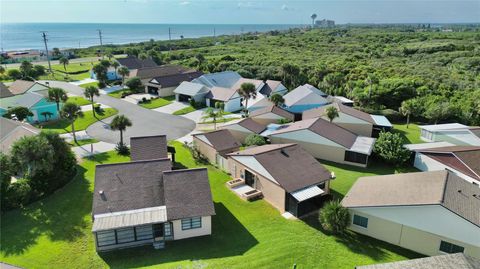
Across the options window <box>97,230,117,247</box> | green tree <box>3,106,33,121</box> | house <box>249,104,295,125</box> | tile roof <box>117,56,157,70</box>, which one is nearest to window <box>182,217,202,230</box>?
window <box>97,230,117,247</box>

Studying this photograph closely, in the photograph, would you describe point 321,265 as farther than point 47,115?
No

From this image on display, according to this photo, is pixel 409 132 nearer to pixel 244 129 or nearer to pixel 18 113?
pixel 244 129

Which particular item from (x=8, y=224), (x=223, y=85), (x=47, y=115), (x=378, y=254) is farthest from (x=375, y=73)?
(x=8, y=224)

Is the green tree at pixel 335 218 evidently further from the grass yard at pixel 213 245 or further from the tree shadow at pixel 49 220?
the tree shadow at pixel 49 220

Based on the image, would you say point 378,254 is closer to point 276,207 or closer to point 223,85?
point 276,207

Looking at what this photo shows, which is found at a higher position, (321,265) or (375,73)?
(375,73)

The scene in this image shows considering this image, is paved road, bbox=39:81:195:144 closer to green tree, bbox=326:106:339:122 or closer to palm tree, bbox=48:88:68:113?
palm tree, bbox=48:88:68:113

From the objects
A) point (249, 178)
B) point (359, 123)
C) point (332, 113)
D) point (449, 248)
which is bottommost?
point (449, 248)

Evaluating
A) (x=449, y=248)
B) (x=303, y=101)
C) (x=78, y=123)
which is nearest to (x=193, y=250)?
(x=449, y=248)
